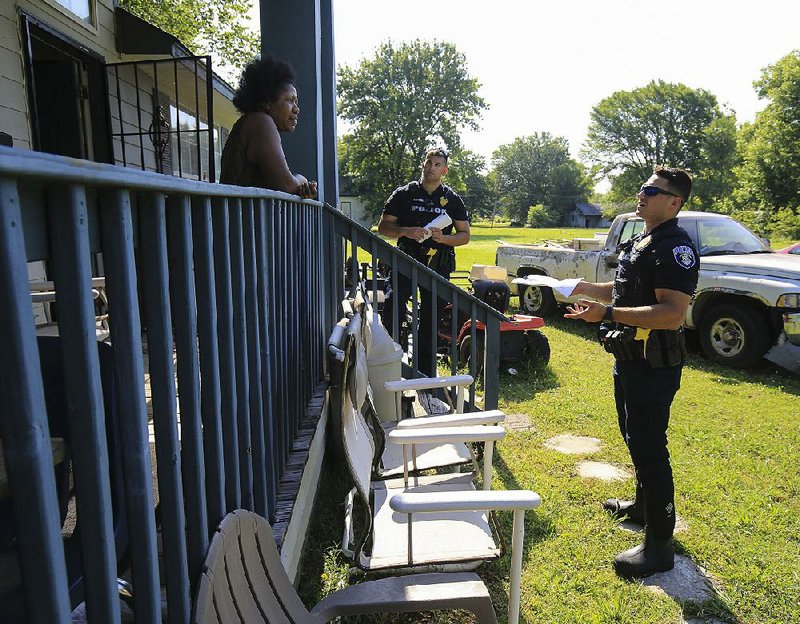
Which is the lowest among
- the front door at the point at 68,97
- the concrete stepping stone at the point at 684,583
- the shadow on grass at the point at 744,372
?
the concrete stepping stone at the point at 684,583

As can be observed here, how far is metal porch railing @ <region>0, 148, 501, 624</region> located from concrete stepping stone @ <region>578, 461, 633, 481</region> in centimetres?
257

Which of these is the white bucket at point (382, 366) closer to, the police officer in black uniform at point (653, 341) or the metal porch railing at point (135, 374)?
the police officer in black uniform at point (653, 341)

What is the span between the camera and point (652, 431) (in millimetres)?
2857

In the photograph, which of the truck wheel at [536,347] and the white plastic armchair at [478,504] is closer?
the white plastic armchair at [478,504]

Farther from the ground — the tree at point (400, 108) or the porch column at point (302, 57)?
the tree at point (400, 108)

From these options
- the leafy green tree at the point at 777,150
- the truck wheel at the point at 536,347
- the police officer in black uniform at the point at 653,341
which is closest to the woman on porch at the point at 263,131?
the police officer in black uniform at the point at 653,341

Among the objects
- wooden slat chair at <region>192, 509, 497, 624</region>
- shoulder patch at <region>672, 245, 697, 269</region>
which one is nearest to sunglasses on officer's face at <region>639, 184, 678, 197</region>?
shoulder patch at <region>672, 245, 697, 269</region>

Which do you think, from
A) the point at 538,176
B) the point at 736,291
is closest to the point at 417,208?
the point at 736,291

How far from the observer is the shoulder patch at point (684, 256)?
2709mm

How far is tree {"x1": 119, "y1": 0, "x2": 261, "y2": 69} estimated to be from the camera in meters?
12.6

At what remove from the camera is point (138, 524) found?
1000 millimetres

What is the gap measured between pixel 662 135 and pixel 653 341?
70.3 meters

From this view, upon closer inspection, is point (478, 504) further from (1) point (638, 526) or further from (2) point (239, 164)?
(2) point (239, 164)

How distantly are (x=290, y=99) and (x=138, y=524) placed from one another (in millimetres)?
2524
